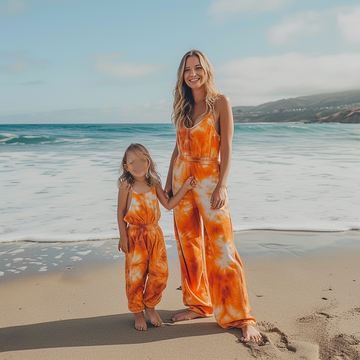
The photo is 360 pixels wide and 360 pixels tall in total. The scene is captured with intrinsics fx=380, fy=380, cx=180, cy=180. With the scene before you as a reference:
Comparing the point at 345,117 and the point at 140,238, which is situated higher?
the point at 345,117

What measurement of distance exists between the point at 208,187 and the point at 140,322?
40.5 inches

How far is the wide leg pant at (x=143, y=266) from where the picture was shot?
A: 259cm

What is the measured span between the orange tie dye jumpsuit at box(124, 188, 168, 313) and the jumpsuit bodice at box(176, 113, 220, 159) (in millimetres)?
451

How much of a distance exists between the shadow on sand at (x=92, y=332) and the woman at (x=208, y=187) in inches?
5.2

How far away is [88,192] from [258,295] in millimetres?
5082

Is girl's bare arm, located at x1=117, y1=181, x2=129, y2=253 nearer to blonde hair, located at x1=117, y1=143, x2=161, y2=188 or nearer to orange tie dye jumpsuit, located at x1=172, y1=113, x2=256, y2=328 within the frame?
blonde hair, located at x1=117, y1=143, x2=161, y2=188

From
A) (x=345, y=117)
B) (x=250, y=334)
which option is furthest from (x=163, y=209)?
(x=345, y=117)

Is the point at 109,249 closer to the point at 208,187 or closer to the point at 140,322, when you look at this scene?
the point at 140,322

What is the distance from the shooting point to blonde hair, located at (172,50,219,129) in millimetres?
2611

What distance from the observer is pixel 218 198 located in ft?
8.28

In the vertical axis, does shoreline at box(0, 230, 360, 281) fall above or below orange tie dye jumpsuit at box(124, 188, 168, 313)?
below

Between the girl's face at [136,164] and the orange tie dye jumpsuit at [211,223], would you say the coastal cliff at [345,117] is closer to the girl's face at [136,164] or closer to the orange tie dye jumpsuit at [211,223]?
the orange tie dye jumpsuit at [211,223]

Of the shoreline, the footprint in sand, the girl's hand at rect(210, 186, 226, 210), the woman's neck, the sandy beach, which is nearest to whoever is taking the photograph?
the footprint in sand

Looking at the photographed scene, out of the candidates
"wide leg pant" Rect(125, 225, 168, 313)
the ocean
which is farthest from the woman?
the ocean
